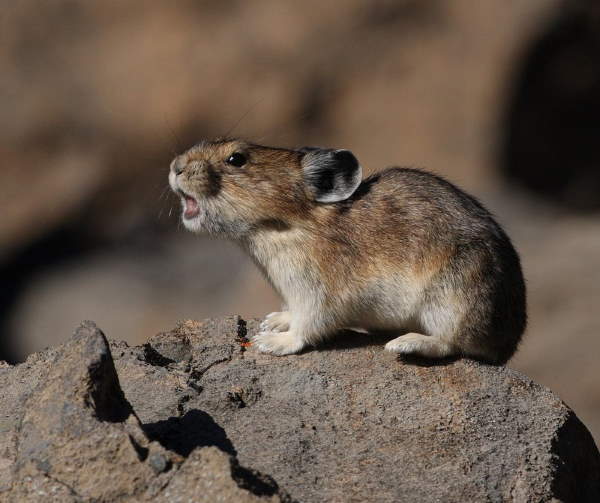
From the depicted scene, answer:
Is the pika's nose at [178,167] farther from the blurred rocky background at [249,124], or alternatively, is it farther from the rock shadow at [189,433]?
the blurred rocky background at [249,124]

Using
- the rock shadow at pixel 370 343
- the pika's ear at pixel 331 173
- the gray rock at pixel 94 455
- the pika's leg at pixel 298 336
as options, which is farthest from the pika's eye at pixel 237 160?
the gray rock at pixel 94 455

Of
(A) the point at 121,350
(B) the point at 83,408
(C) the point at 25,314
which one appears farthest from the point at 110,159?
(B) the point at 83,408

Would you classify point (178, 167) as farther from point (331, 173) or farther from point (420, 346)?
point (420, 346)

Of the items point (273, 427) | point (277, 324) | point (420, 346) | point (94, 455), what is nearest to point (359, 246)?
point (420, 346)

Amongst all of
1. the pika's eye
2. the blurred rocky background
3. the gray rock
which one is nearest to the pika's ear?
the pika's eye

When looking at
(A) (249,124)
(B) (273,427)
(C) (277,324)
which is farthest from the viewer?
(A) (249,124)

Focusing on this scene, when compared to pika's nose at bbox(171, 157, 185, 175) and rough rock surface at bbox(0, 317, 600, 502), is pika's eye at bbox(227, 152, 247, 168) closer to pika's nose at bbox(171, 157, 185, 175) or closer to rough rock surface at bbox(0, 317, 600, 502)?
pika's nose at bbox(171, 157, 185, 175)
